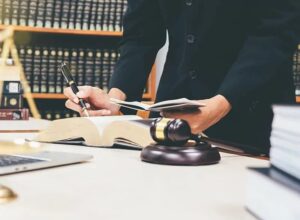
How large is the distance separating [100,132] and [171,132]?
0.28 metres

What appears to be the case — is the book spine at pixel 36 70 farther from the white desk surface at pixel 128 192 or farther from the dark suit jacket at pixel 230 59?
the white desk surface at pixel 128 192

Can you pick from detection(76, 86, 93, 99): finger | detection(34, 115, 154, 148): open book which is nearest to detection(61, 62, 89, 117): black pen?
detection(76, 86, 93, 99): finger

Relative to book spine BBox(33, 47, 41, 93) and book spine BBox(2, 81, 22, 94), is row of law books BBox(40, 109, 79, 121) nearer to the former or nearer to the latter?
book spine BBox(33, 47, 41, 93)

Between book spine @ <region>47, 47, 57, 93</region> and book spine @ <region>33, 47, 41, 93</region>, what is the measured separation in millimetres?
54

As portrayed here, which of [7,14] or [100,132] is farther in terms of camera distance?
[7,14]

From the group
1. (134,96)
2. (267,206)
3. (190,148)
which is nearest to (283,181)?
(267,206)

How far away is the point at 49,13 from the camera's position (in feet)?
9.29

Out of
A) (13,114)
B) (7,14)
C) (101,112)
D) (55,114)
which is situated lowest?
(55,114)

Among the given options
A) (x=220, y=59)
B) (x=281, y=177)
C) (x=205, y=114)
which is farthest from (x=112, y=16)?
(x=281, y=177)

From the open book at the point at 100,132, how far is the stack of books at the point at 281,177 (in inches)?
21.8

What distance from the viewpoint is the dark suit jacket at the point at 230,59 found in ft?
4.42

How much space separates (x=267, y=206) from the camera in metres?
0.45

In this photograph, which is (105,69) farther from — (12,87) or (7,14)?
(12,87)

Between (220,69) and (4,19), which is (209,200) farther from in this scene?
(4,19)
